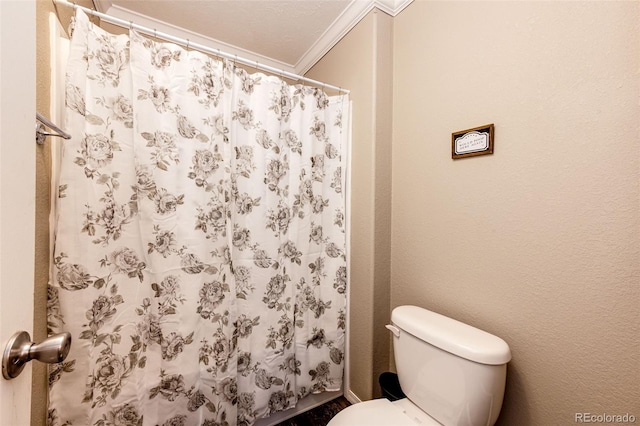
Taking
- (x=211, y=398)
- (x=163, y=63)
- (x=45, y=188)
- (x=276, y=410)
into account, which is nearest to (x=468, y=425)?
(x=276, y=410)

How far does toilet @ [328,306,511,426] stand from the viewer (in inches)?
34.4

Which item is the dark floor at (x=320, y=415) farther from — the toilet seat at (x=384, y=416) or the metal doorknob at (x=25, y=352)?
the metal doorknob at (x=25, y=352)

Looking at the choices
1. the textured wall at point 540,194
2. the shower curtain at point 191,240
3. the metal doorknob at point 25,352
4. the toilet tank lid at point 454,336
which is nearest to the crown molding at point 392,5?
the textured wall at point 540,194

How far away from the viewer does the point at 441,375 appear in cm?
96

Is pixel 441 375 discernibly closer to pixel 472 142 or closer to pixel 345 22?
pixel 472 142

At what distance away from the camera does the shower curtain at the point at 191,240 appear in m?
0.99

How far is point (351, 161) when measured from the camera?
1592 mm

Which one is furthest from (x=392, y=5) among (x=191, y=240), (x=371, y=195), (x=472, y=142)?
(x=191, y=240)

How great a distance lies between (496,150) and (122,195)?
155 cm

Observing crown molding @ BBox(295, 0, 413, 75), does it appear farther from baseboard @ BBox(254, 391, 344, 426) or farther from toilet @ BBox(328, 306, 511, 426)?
baseboard @ BBox(254, 391, 344, 426)

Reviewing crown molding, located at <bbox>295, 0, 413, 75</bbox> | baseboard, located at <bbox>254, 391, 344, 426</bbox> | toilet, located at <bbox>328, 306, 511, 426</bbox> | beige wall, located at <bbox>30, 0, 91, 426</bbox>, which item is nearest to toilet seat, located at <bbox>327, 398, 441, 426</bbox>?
toilet, located at <bbox>328, 306, 511, 426</bbox>

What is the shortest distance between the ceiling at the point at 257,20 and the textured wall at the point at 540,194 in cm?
49

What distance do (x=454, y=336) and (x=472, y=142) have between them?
79cm

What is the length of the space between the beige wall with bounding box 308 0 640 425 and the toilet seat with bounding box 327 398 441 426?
35cm
